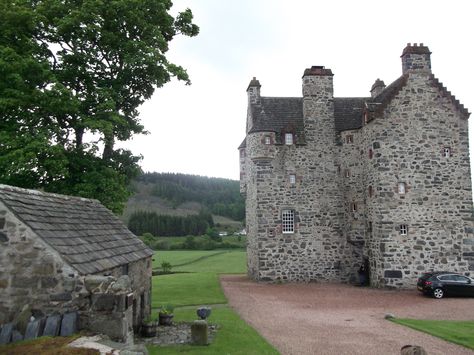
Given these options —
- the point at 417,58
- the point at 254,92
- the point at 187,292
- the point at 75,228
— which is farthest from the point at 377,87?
the point at 75,228

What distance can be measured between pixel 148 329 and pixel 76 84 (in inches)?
503

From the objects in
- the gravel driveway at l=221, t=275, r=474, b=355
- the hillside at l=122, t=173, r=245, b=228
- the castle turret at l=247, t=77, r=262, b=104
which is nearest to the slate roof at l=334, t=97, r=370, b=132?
the castle turret at l=247, t=77, r=262, b=104

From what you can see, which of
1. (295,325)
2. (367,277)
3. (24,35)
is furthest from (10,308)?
(367,277)

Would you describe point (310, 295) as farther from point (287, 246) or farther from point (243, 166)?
point (243, 166)

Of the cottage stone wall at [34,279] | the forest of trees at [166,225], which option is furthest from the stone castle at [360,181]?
the forest of trees at [166,225]

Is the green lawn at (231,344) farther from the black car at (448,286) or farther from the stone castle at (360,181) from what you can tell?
the stone castle at (360,181)

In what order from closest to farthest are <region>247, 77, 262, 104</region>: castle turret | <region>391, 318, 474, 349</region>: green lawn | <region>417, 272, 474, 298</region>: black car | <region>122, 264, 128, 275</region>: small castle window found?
<region>122, 264, 128, 275</region>: small castle window, <region>391, 318, 474, 349</region>: green lawn, <region>417, 272, 474, 298</region>: black car, <region>247, 77, 262, 104</region>: castle turret

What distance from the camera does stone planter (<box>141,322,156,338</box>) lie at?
15492 mm

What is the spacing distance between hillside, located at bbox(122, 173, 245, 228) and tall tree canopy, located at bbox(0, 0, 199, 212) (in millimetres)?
100921

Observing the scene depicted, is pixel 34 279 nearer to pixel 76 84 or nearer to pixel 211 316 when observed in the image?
pixel 211 316

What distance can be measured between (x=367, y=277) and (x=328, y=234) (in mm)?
4202

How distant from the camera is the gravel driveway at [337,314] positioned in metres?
14.9

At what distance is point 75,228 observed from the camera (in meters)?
12.2

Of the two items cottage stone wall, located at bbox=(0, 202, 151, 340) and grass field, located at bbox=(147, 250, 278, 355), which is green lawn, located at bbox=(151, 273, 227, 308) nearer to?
grass field, located at bbox=(147, 250, 278, 355)
